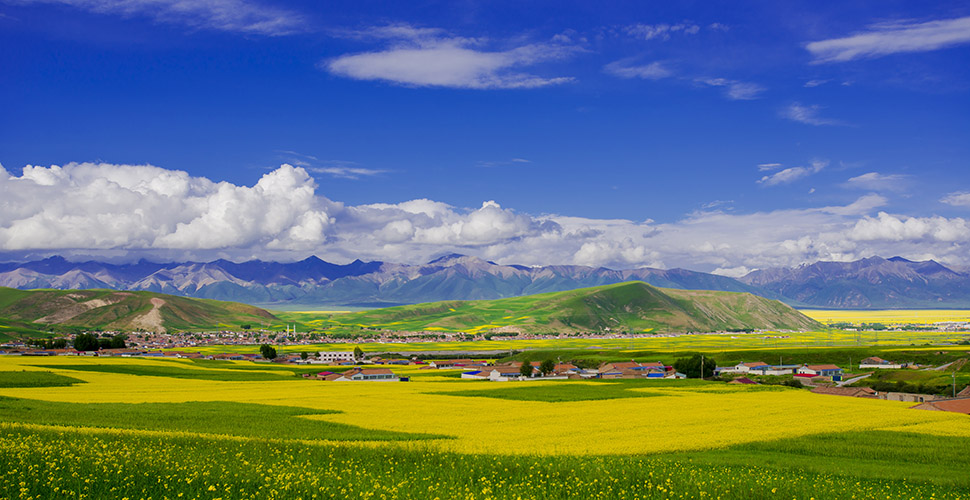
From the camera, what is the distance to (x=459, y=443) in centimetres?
2922

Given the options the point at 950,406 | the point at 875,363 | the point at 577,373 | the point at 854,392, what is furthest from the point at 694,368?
the point at 950,406

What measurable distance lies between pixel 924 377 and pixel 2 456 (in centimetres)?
10012

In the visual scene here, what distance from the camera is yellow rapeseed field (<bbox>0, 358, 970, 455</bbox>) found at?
3136cm

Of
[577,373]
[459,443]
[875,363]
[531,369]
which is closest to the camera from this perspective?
[459,443]

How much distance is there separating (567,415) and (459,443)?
15.6 meters

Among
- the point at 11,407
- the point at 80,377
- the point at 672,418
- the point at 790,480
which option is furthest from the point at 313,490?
the point at 80,377

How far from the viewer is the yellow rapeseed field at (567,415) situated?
31.4 m

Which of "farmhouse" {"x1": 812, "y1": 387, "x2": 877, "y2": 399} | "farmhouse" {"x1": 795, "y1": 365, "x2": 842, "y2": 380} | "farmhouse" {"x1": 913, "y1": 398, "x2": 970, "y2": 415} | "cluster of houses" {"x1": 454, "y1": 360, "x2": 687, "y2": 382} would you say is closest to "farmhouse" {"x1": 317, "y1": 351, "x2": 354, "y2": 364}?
"cluster of houses" {"x1": 454, "y1": 360, "x2": 687, "y2": 382}

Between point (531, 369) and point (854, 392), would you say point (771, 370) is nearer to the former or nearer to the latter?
point (531, 369)

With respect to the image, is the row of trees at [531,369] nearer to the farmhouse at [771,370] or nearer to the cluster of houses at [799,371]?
the cluster of houses at [799,371]

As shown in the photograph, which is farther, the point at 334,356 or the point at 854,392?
the point at 334,356

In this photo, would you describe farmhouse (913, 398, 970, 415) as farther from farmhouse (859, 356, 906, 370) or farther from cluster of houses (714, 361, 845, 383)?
farmhouse (859, 356, 906, 370)

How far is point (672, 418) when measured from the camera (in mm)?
40812

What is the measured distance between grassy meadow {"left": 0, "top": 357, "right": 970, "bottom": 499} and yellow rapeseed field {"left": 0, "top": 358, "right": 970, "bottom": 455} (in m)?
0.21
